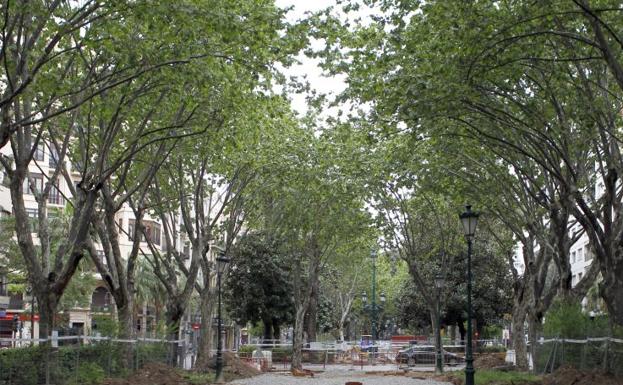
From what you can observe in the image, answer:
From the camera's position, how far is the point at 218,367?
94.5 ft

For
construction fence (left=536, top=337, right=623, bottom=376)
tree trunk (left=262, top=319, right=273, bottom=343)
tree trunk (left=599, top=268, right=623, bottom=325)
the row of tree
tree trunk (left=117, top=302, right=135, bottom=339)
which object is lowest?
tree trunk (left=262, top=319, right=273, bottom=343)

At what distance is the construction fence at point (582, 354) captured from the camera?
17.1 metres

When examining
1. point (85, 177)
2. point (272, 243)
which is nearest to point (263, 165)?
point (85, 177)

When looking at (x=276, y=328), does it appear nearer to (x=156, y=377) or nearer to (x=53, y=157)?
(x=156, y=377)

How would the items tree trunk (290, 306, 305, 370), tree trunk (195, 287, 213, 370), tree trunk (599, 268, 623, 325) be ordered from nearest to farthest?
1. tree trunk (599, 268, 623, 325)
2. tree trunk (195, 287, 213, 370)
3. tree trunk (290, 306, 305, 370)

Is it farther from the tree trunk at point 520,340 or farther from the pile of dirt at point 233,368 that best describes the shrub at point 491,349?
the tree trunk at point 520,340

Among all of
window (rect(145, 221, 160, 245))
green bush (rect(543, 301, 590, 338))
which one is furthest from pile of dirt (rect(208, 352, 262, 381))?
window (rect(145, 221, 160, 245))

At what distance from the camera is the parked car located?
152ft

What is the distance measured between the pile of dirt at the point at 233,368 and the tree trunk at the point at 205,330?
0.60 meters

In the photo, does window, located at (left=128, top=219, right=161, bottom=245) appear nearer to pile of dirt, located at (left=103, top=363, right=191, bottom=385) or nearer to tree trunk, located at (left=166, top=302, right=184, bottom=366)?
tree trunk, located at (left=166, top=302, right=184, bottom=366)

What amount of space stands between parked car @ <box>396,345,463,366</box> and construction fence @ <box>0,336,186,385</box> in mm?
21762

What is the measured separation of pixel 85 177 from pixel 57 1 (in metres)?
6.34

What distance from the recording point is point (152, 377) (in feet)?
77.5

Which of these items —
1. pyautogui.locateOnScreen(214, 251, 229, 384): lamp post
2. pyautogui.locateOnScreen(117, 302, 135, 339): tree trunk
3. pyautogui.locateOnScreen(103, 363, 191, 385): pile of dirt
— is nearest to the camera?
pyautogui.locateOnScreen(103, 363, 191, 385): pile of dirt
